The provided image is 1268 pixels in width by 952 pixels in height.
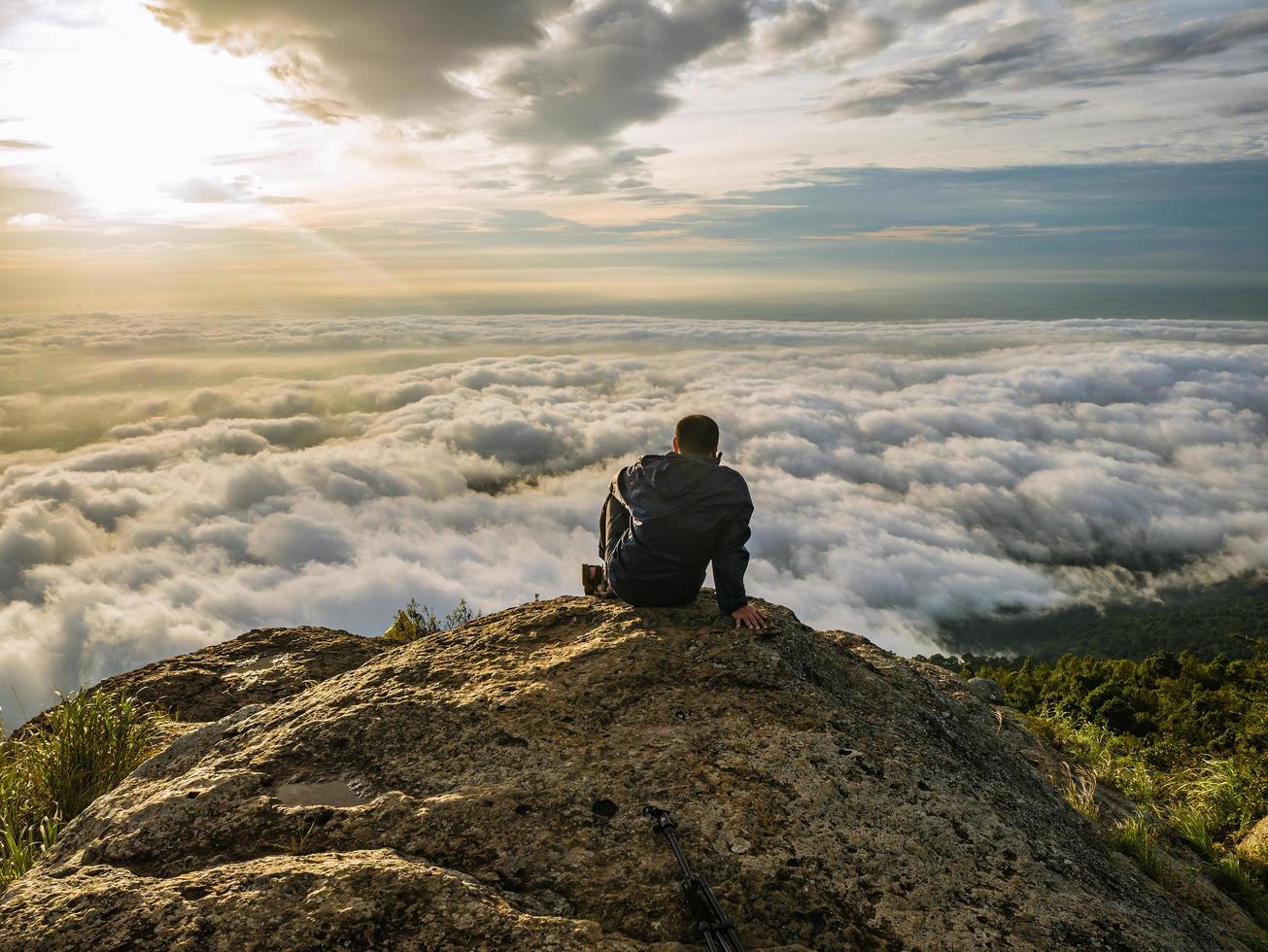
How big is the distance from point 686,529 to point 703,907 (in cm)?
239

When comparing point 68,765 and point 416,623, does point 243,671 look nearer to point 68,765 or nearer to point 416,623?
point 68,765

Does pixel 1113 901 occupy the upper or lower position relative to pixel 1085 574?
upper

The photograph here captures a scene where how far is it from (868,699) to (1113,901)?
5.25 feet

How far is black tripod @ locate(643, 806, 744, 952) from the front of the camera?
2.55 metres

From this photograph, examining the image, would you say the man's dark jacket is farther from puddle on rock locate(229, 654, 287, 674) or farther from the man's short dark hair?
puddle on rock locate(229, 654, 287, 674)

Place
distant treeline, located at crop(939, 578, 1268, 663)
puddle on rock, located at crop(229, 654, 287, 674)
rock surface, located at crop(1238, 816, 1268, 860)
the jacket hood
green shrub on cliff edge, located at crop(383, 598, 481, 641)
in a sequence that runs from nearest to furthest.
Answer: the jacket hood
rock surface, located at crop(1238, 816, 1268, 860)
puddle on rock, located at crop(229, 654, 287, 674)
green shrub on cliff edge, located at crop(383, 598, 481, 641)
distant treeline, located at crop(939, 578, 1268, 663)

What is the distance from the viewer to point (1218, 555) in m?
189

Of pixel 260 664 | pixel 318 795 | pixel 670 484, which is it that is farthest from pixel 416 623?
pixel 318 795

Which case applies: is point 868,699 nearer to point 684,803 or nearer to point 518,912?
point 684,803

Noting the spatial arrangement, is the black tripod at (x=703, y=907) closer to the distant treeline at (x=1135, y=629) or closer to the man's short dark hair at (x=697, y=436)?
the man's short dark hair at (x=697, y=436)

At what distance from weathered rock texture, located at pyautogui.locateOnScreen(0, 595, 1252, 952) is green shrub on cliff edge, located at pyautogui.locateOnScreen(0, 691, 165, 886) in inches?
32.1

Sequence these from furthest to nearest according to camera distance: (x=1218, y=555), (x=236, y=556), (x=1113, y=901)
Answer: (x=1218, y=555) < (x=236, y=556) < (x=1113, y=901)

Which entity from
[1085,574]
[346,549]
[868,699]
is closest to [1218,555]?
[1085,574]

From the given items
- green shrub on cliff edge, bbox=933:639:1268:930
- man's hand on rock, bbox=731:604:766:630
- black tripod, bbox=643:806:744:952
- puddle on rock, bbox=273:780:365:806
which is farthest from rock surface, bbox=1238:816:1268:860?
puddle on rock, bbox=273:780:365:806
